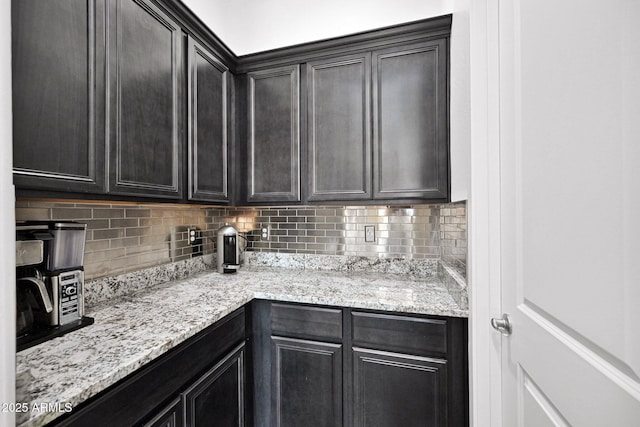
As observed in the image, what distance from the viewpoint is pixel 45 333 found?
103 cm

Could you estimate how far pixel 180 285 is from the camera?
1730 mm

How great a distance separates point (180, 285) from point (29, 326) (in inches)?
28.6

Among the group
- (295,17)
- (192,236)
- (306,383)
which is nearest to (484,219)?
(306,383)

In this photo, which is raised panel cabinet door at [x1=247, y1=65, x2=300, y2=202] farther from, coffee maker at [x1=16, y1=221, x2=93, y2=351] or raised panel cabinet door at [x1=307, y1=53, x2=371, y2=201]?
coffee maker at [x1=16, y1=221, x2=93, y2=351]

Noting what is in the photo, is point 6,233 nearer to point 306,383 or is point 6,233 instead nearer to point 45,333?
point 45,333

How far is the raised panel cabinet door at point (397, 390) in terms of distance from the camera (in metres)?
1.36

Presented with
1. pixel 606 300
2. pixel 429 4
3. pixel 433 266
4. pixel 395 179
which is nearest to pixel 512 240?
pixel 606 300

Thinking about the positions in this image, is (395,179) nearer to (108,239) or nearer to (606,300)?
(606,300)

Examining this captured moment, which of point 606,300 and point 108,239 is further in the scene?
point 108,239

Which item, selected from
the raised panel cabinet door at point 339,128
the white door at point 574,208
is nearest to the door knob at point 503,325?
the white door at point 574,208

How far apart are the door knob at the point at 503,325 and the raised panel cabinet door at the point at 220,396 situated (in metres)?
1.19

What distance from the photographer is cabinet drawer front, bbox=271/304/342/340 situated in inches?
59.9

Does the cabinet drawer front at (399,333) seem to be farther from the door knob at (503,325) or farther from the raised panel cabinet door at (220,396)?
the raised panel cabinet door at (220,396)

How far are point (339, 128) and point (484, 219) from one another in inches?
40.1
